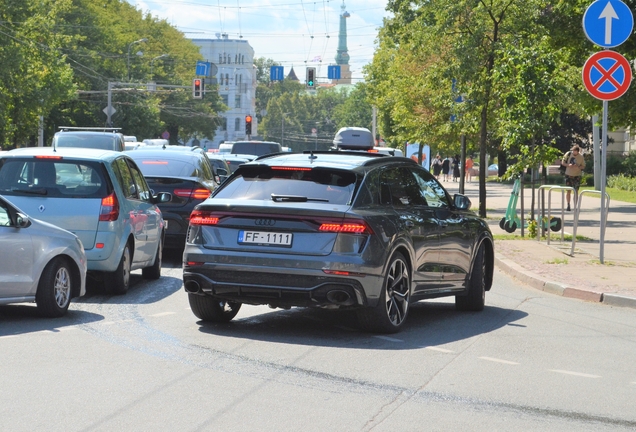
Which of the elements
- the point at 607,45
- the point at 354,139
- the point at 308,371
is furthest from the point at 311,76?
the point at 308,371

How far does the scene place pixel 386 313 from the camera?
960 centimetres

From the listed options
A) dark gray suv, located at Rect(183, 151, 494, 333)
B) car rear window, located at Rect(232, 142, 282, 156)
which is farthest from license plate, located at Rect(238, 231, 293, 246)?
car rear window, located at Rect(232, 142, 282, 156)

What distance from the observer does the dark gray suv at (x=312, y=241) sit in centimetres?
927

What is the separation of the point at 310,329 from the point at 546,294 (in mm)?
4817

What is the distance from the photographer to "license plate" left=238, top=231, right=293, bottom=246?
30.7ft

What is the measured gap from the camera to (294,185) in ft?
31.9

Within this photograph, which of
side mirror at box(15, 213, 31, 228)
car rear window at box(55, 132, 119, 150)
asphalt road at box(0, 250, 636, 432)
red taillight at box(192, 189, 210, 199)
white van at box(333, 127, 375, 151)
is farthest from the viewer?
white van at box(333, 127, 375, 151)

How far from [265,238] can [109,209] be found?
12.1ft

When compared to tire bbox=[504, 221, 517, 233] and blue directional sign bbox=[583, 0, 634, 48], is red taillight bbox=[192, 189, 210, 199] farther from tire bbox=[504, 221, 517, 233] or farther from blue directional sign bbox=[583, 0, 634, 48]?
tire bbox=[504, 221, 517, 233]

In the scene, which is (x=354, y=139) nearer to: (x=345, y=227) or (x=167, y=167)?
(x=167, y=167)

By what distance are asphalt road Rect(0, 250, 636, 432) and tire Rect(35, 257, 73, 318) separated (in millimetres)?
147

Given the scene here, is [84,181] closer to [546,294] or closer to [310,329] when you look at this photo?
[310,329]

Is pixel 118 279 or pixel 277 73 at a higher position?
pixel 277 73

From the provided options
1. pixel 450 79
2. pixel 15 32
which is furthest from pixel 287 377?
pixel 15 32
